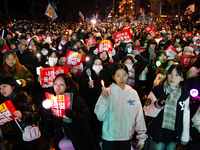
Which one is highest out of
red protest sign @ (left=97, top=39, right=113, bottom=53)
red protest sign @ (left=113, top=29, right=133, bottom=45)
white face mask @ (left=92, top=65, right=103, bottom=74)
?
red protest sign @ (left=113, top=29, right=133, bottom=45)

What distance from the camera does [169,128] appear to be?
2365 millimetres

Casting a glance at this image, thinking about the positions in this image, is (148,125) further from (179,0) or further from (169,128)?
(179,0)

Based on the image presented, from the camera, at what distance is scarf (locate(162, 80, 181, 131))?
92.0 inches

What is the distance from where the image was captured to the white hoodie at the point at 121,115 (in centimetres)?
233

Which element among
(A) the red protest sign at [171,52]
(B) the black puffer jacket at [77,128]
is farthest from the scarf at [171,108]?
(A) the red protest sign at [171,52]

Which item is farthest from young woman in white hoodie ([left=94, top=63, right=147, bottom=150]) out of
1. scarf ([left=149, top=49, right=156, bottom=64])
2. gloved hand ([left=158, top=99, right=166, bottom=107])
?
scarf ([left=149, top=49, right=156, bottom=64])

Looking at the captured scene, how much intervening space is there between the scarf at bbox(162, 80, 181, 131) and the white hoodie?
1.17 feet

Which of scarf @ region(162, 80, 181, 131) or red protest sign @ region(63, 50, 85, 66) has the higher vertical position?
red protest sign @ region(63, 50, 85, 66)

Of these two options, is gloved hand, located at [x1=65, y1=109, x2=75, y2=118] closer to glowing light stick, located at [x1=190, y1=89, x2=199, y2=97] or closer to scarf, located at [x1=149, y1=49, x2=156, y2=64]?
glowing light stick, located at [x1=190, y1=89, x2=199, y2=97]

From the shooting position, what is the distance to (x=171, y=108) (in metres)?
2.35

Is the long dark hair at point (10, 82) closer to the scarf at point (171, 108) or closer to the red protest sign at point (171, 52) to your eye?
the scarf at point (171, 108)

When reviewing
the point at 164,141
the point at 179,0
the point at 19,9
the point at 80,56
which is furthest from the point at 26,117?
the point at 179,0

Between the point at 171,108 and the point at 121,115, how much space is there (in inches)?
29.7

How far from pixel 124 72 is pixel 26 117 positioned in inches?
67.1
